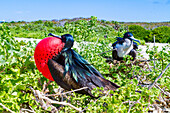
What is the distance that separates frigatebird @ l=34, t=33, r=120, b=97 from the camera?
5.74ft

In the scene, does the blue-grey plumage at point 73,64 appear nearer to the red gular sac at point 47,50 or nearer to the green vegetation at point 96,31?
the red gular sac at point 47,50

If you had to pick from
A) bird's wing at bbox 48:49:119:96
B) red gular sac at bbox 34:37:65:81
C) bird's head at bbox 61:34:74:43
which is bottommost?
bird's wing at bbox 48:49:119:96

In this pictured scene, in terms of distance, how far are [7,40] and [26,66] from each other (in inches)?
16.9

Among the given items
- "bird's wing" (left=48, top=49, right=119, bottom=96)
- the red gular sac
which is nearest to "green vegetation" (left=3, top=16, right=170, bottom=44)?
the red gular sac

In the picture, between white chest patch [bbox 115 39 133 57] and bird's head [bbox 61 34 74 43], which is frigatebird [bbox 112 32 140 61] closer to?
white chest patch [bbox 115 39 133 57]

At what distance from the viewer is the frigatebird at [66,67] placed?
1.75 metres

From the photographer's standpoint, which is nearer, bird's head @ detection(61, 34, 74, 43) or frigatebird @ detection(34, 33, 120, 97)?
frigatebird @ detection(34, 33, 120, 97)

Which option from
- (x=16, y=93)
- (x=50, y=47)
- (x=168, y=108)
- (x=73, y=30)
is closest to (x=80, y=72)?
(x=50, y=47)

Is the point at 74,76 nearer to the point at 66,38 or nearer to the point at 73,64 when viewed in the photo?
the point at 73,64

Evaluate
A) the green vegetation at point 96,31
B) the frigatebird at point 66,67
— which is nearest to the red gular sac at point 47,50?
the frigatebird at point 66,67

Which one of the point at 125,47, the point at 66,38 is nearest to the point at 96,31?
the point at 125,47

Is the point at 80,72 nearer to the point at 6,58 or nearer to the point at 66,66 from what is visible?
the point at 66,66

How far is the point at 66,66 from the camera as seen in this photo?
1771mm

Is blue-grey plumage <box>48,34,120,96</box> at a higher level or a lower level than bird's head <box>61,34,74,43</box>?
lower
